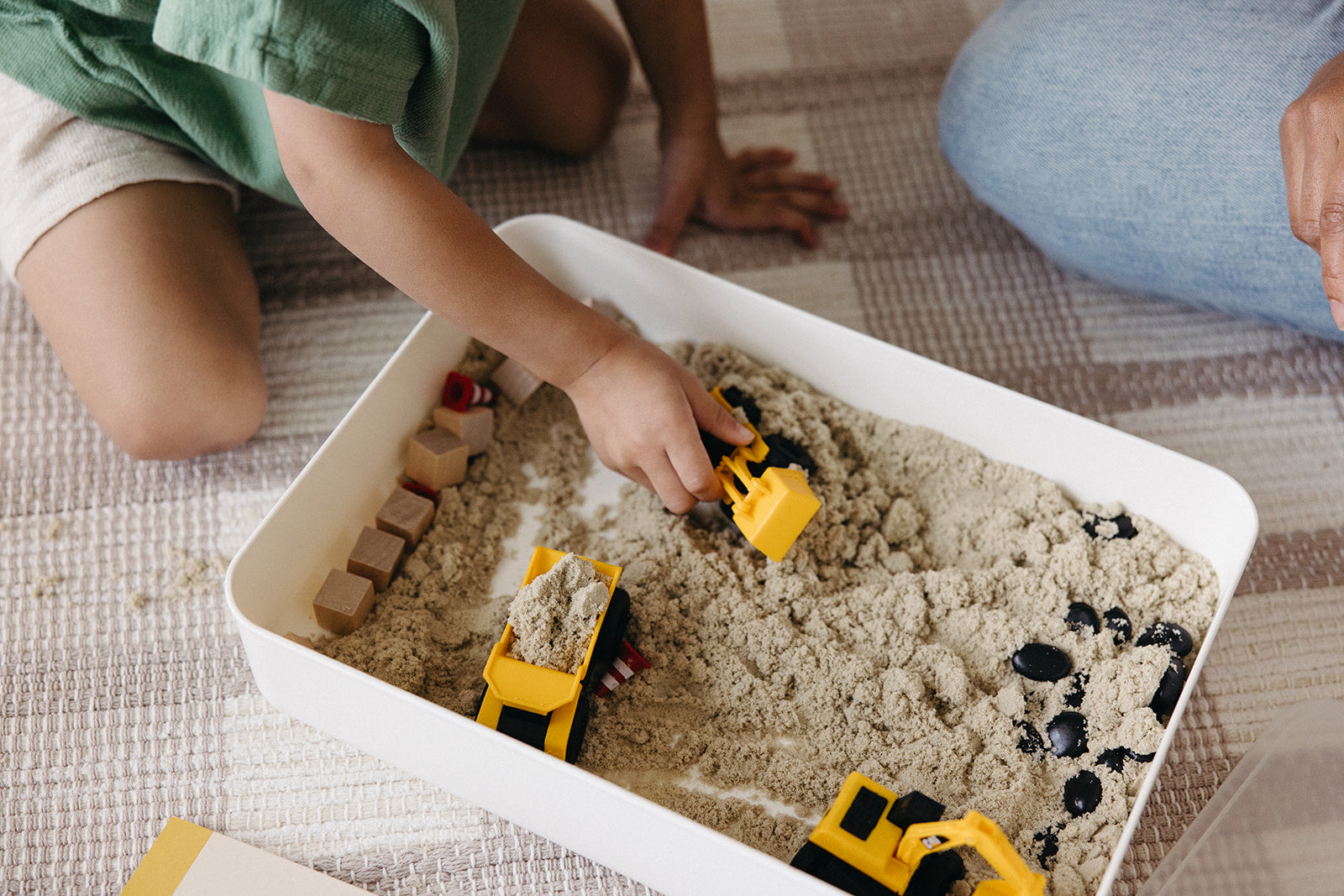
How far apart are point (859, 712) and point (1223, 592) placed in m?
0.26

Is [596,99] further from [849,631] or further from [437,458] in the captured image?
[849,631]

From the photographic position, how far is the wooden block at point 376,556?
704 millimetres

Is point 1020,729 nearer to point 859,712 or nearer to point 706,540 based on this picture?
point 859,712

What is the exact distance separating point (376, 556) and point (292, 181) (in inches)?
10.0

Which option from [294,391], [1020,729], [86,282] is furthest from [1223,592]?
[86,282]

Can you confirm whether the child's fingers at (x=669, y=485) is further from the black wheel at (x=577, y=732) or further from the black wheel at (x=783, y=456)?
the black wheel at (x=577, y=732)

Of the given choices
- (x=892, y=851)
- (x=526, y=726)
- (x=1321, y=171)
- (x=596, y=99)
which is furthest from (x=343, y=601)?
(x=1321, y=171)

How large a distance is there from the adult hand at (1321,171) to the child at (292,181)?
387mm

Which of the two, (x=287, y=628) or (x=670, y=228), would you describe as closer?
(x=287, y=628)

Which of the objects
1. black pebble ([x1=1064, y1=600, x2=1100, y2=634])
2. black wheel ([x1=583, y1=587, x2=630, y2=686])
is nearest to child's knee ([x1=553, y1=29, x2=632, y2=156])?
black wheel ([x1=583, y1=587, x2=630, y2=686])

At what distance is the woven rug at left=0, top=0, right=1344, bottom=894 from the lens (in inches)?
27.0

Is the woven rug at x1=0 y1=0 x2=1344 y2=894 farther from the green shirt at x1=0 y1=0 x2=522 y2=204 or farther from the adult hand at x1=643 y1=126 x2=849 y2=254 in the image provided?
the green shirt at x1=0 y1=0 x2=522 y2=204

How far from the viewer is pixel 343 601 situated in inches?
26.8

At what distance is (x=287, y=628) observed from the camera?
69 centimetres
